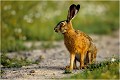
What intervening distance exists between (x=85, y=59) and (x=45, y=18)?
989cm

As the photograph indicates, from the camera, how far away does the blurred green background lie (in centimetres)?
1728

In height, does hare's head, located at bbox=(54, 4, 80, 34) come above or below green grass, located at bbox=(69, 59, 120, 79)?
above

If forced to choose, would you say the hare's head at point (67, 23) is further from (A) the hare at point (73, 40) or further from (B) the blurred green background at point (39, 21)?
(B) the blurred green background at point (39, 21)

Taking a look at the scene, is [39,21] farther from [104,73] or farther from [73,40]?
[104,73]

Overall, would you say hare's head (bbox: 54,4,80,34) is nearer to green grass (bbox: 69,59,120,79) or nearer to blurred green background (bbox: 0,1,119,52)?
green grass (bbox: 69,59,120,79)

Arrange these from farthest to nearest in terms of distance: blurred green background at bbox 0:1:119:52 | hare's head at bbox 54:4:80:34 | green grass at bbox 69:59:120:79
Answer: blurred green background at bbox 0:1:119:52, hare's head at bbox 54:4:80:34, green grass at bbox 69:59:120:79

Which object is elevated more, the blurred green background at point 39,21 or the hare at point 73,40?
the blurred green background at point 39,21

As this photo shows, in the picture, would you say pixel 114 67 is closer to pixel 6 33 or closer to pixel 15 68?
pixel 15 68

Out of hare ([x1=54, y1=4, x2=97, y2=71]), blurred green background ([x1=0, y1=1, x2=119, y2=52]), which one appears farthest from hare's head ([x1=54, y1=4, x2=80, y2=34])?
blurred green background ([x1=0, y1=1, x2=119, y2=52])

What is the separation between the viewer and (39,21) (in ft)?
65.3

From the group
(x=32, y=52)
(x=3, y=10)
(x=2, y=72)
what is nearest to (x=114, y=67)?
(x=2, y=72)

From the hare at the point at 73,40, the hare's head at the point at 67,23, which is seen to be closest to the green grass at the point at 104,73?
the hare at the point at 73,40

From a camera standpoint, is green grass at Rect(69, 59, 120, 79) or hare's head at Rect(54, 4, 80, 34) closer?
green grass at Rect(69, 59, 120, 79)

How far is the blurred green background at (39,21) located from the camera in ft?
56.7
